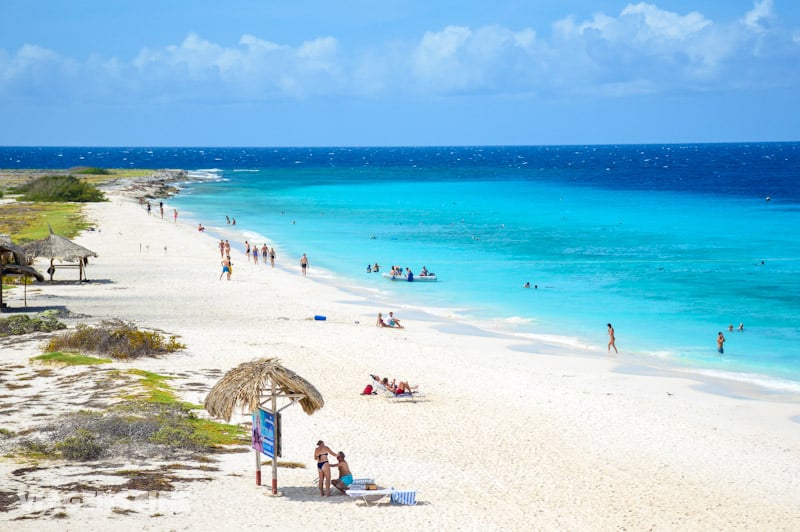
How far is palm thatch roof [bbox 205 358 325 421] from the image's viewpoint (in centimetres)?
1361

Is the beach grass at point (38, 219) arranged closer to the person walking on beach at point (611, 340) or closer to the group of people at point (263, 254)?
the group of people at point (263, 254)

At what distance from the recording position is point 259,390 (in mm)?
13609

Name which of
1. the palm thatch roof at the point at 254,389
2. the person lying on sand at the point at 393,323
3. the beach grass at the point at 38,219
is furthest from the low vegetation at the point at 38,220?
the palm thatch roof at the point at 254,389

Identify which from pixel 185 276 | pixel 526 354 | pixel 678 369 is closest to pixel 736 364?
pixel 678 369

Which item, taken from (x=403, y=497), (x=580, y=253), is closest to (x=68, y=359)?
(x=403, y=497)

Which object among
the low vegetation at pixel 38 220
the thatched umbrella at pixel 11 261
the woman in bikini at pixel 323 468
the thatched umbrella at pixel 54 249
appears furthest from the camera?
the low vegetation at pixel 38 220

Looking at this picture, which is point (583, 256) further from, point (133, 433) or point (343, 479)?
point (343, 479)

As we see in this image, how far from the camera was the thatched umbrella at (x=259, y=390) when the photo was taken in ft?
44.7

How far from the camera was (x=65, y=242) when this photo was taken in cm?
3431

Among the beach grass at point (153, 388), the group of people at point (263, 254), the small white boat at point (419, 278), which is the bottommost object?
the beach grass at point (153, 388)

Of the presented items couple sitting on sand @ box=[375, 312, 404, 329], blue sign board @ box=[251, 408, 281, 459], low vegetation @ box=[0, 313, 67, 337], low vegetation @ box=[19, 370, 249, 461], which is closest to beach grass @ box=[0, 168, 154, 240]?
low vegetation @ box=[0, 313, 67, 337]

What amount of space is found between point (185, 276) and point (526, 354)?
19256 millimetres

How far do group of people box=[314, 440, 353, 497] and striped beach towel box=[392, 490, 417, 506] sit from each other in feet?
2.74

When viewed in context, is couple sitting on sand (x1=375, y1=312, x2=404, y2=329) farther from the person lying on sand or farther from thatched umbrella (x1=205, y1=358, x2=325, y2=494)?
thatched umbrella (x1=205, y1=358, x2=325, y2=494)
